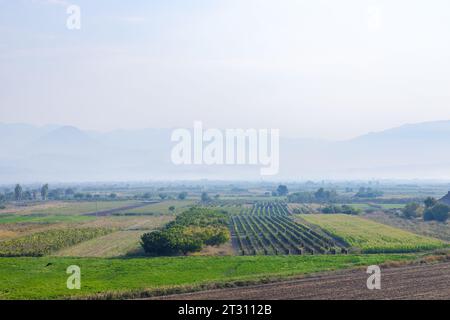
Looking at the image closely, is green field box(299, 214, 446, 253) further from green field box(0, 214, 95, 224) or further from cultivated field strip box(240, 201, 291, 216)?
green field box(0, 214, 95, 224)

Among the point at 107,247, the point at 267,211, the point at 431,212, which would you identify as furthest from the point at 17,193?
the point at 431,212

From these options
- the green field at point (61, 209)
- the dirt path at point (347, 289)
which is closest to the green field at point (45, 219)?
the green field at point (61, 209)

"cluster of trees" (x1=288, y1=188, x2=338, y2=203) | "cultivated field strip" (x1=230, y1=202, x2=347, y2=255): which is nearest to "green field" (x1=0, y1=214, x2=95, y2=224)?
"cultivated field strip" (x1=230, y1=202, x2=347, y2=255)

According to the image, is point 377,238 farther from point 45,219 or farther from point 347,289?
point 45,219
